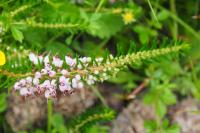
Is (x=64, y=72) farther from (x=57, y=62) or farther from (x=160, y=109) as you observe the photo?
(x=160, y=109)

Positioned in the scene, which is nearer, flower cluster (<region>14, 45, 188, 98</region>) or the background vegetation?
flower cluster (<region>14, 45, 188, 98</region>)

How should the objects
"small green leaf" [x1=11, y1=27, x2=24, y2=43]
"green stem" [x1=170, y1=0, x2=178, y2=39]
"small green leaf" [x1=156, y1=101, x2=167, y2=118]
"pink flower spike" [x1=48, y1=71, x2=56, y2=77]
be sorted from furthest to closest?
"green stem" [x1=170, y1=0, x2=178, y2=39] < "small green leaf" [x1=156, y1=101, x2=167, y2=118] < "small green leaf" [x1=11, y1=27, x2=24, y2=43] < "pink flower spike" [x1=48, y1=71, x2=56, y2=77]

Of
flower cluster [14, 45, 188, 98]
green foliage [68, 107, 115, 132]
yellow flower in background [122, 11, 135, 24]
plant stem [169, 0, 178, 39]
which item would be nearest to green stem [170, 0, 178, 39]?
plant stem [169, 0, 178, 39]

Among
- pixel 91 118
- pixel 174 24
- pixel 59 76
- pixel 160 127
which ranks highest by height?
pixel 174 24

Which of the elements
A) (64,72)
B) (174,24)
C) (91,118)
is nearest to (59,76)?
(64,72)

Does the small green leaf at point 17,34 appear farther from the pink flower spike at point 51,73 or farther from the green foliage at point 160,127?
the green foliage at point 160,127

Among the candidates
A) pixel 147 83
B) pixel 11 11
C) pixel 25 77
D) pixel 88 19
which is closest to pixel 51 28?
pixel 11 11

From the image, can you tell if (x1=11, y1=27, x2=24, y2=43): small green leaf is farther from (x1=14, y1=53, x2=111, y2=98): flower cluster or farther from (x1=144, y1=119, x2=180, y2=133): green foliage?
(x1=144, y1=119, x2=180, y2=133): green foliage

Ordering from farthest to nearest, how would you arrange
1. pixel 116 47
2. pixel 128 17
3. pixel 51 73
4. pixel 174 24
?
pixel 174 24 < pixel 116 47 < pixel 128 17 < pixel 51 73

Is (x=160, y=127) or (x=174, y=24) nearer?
(x=160, y=127)
